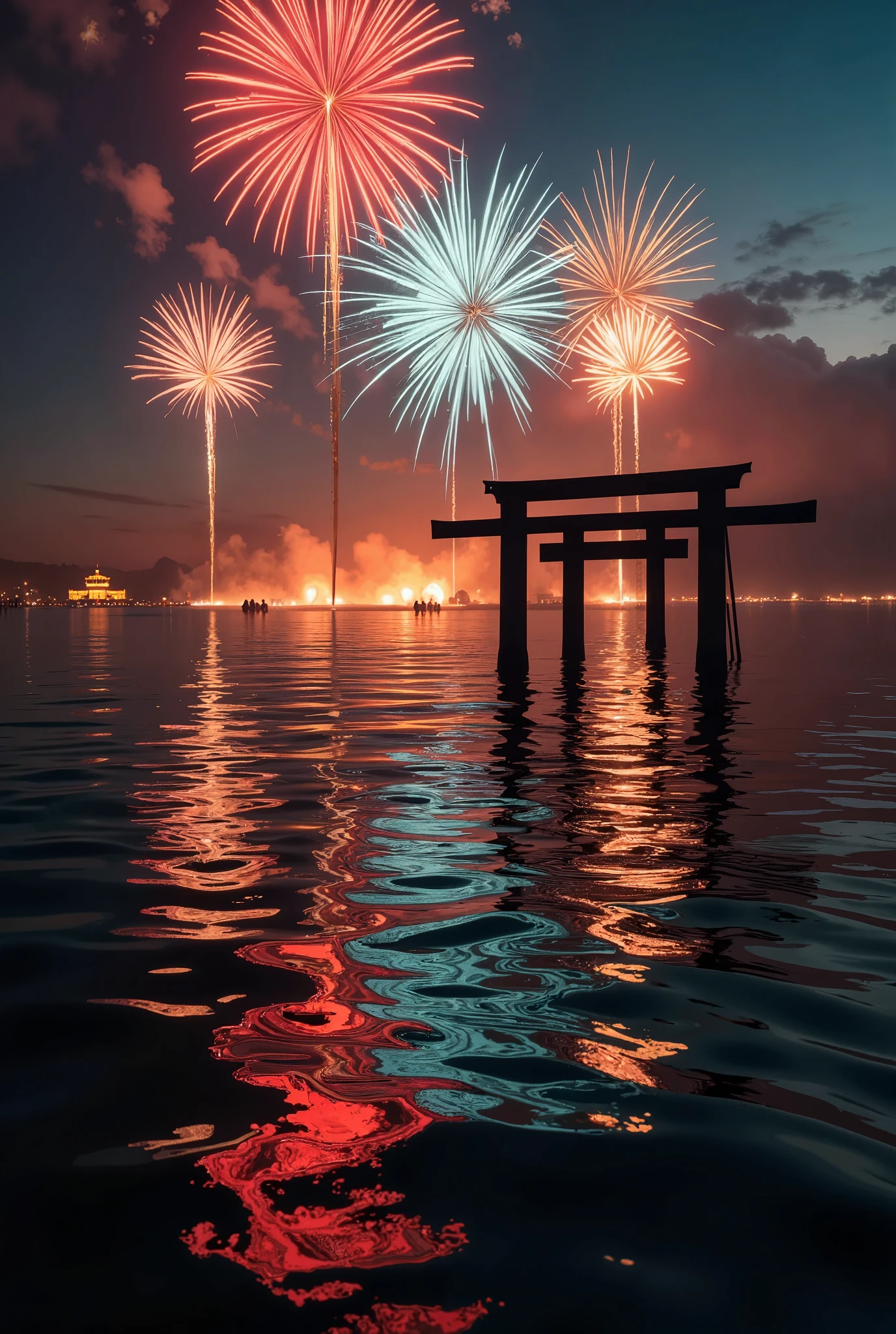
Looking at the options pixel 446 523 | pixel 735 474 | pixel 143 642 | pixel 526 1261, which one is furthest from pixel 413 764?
pixel 143 642

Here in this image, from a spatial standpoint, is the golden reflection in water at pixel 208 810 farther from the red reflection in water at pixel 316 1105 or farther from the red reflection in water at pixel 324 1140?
the red reflection in water at pixel 324 1140

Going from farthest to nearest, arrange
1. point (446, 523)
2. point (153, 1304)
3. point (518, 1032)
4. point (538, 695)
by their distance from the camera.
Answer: point (446, 523)
point (538, 695)
point (518, 1032)
point (153, 1304)

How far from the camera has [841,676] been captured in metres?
26.0

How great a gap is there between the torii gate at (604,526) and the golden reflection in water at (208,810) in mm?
10916

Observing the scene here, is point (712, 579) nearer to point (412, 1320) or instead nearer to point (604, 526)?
point (604, 526)

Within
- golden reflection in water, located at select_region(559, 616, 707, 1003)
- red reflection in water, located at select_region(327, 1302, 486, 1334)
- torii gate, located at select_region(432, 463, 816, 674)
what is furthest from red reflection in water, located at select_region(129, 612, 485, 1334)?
torii gate, located at select_region(432, 463, 816, 674)

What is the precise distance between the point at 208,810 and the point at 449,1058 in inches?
210

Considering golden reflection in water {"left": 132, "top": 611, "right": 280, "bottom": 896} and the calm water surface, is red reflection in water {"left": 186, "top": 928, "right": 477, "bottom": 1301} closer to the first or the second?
the calm water surface

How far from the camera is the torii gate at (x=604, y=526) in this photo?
69.6 ft

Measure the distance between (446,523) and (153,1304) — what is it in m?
23.9

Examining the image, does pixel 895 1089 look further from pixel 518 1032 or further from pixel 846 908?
pixel 846 908

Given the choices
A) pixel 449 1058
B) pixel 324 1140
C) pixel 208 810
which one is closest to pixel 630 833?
pixel 208 810

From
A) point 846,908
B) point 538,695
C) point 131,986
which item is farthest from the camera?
point 538,695

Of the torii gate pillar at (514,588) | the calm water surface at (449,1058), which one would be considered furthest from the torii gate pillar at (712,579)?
the calm water surface at (449,1058)
